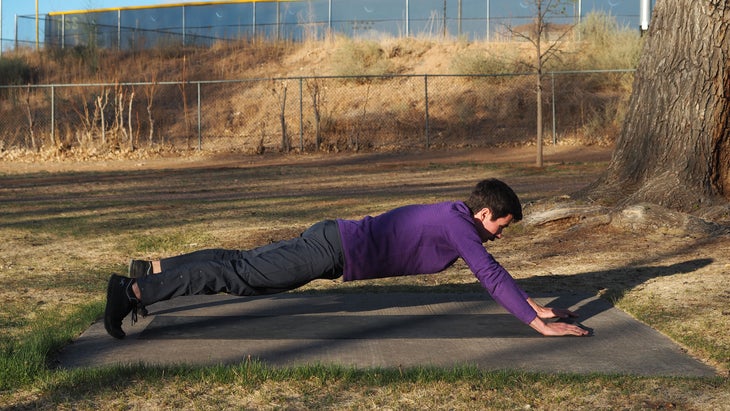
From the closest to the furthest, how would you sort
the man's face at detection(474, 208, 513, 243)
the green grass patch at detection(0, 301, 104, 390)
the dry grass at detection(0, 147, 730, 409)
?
1. the dry grass at detection(0, 147, 730, 409)
2. the green grass patch at detection(0, 301, 104, 390)
3. the man's face at detection(474, 208, 513, 243)

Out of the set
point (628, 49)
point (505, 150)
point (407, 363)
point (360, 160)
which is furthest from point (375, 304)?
point (628, 49)

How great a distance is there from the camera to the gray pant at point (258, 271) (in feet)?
18.3

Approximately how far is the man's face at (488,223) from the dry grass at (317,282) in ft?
3.42

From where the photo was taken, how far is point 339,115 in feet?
102

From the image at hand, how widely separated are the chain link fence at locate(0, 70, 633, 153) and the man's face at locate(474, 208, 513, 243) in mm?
20414

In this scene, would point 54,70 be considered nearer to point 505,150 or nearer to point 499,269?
point 505,150

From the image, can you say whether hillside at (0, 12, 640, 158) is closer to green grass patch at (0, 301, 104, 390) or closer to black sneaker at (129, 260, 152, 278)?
green grass patch at (0, 301, 104, 390)

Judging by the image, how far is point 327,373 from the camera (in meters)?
4.91

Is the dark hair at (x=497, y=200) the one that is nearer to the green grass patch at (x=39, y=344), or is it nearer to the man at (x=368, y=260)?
the man at (x=368, y=260)

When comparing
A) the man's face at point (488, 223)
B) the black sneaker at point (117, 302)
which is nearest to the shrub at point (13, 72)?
the black sneaker at point (117, 302)

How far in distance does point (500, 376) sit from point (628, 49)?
92.9 feet

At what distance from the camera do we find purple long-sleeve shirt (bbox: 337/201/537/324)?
558 cm

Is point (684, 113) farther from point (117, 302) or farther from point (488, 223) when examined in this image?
point (117, 302)

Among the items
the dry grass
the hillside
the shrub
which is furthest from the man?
the shrub
